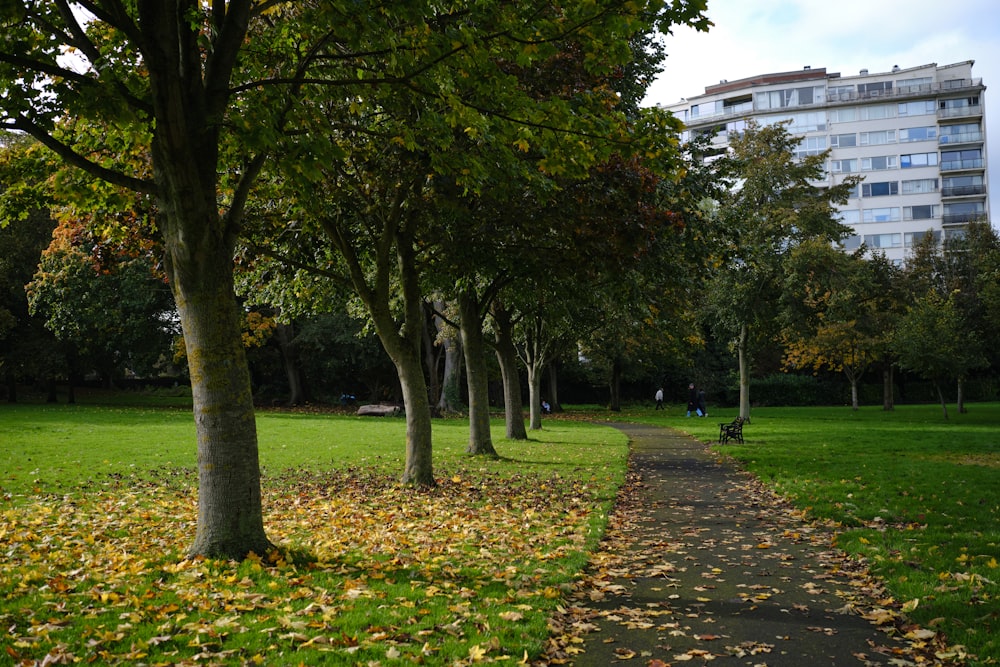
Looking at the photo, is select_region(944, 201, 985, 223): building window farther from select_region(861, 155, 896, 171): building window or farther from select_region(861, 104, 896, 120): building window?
select_region(861, 104, 896, 120): building window

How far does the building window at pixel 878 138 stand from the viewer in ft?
273

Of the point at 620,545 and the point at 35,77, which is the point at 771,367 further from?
the point at 35,77

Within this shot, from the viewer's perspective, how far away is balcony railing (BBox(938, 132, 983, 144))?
8175 centimetres

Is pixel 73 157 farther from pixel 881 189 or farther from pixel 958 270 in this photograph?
pixel 881 189

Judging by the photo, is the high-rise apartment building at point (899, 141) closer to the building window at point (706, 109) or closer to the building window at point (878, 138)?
the building window at point (878, 138)

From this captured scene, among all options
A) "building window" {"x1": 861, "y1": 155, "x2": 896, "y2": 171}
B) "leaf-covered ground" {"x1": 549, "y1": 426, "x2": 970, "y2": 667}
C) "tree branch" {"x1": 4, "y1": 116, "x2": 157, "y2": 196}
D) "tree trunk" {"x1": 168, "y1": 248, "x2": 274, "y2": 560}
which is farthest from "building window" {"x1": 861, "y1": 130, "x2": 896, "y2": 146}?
"tree branch" {"x1": 4, "y1": 116, "x2": 157, "y2": 196}

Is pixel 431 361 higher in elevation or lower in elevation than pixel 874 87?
lower

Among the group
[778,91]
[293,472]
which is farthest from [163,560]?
[778,91]

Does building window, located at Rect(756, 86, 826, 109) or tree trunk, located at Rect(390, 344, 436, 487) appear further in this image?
building window, located at Rect(756, 86, 826, 109)

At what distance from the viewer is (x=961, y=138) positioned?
8269cm

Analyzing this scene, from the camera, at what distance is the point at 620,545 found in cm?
860

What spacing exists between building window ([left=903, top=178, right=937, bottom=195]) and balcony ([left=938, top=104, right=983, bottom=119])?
713 cm

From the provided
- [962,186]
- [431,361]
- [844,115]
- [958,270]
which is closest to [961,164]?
[962,186]

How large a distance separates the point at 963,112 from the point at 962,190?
836 centimetres
